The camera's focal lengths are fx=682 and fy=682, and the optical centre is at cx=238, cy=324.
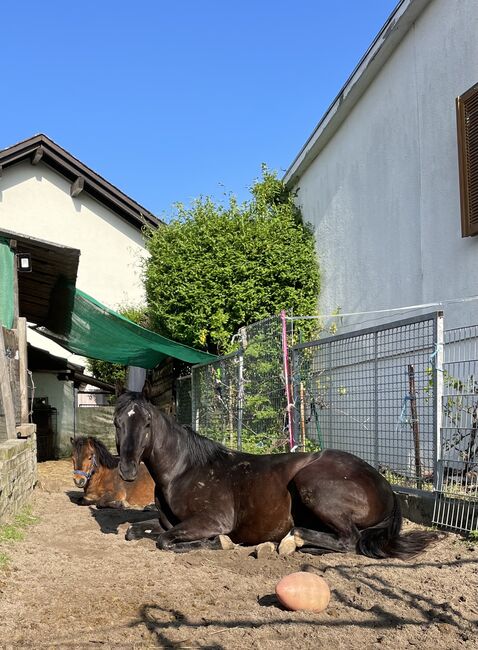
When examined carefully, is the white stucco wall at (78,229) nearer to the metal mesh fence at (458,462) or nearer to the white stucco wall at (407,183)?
the white stucco wall at (407,183)

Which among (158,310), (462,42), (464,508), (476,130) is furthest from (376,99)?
(464,508)

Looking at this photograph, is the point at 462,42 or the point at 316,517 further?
the point at 462,42

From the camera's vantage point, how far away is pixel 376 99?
33.4ft

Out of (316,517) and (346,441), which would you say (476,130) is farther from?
(316,517)

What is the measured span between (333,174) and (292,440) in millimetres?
5760

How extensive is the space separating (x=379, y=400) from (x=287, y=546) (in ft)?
7.27

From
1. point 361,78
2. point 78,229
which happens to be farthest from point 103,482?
point 78,229

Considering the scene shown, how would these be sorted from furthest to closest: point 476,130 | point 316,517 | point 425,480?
point 476,130 < point 425,480 < point 316,517

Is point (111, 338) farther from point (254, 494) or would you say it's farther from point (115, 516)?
point (254, 494)

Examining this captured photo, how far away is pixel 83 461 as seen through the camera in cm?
800

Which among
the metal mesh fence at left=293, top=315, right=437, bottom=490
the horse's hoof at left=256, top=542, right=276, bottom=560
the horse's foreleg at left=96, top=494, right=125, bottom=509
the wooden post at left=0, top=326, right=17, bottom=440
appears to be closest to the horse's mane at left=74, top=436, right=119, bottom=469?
the horse's foreleg at left=96, top=494, right=125, bottom=509

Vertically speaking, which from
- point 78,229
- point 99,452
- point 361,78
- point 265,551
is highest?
point 78,229

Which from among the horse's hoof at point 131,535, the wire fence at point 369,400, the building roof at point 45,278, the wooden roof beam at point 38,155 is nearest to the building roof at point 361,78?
the wire fence at point 369,400

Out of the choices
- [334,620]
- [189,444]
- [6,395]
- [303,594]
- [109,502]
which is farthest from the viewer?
[109,502]
